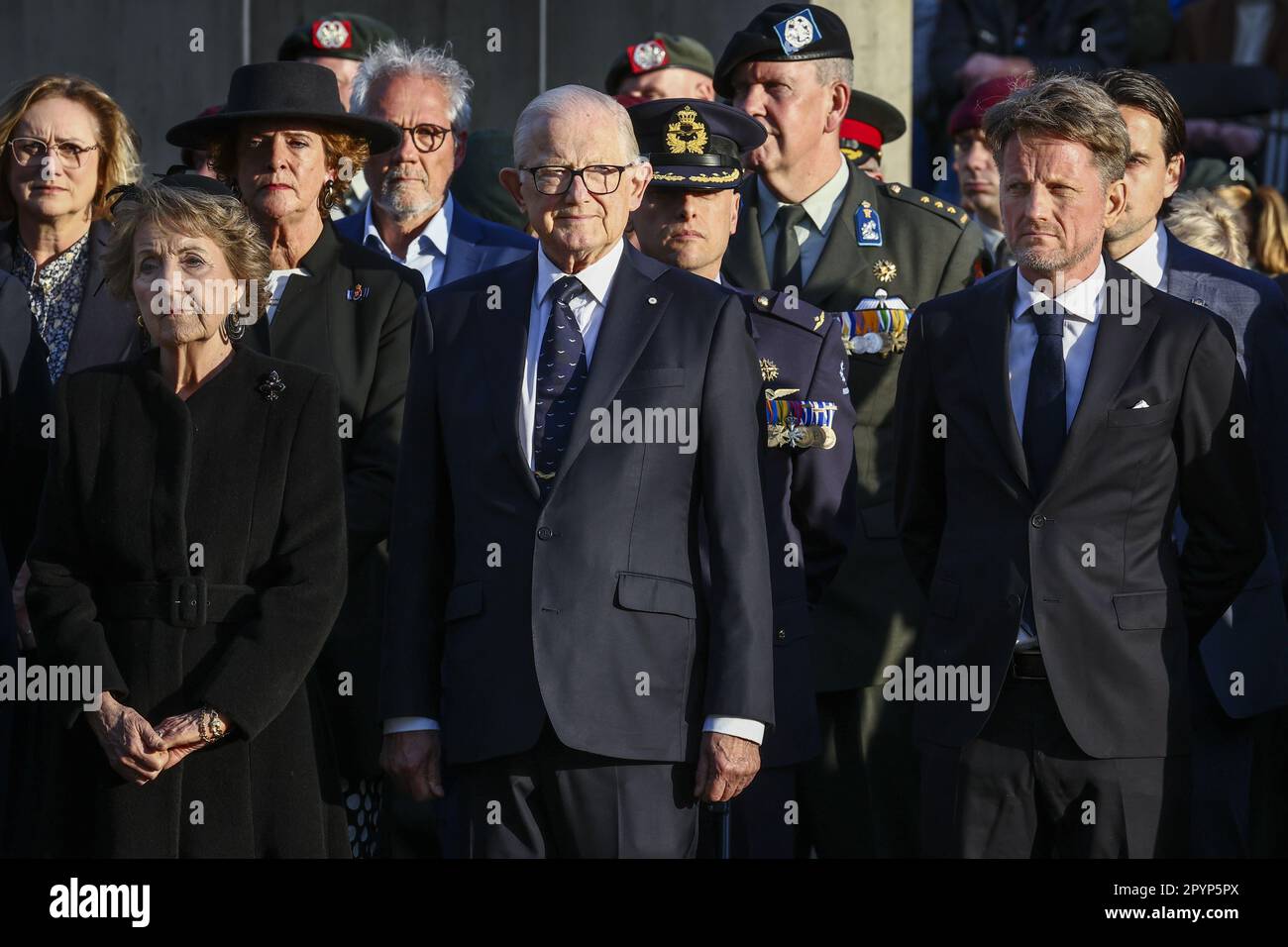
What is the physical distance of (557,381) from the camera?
4.65m

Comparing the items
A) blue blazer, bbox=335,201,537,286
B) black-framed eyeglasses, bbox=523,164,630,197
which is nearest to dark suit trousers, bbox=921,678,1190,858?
black-framed eyeglasses, bbox=523,164,630,197

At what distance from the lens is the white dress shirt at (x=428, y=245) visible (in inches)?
262

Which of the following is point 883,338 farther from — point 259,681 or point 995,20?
point 995,20

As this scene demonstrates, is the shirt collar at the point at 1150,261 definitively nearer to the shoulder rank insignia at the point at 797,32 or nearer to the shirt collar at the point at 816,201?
the shirt collar at the point at 816,201

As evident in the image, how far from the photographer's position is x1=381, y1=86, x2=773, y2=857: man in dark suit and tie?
176 inches

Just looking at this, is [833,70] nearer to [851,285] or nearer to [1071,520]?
[851,285]

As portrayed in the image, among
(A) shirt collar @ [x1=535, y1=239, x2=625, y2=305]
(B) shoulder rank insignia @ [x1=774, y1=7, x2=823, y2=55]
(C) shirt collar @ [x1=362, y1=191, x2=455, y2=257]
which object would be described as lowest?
(A) shirt collar @ [x1=535, y1=239, x2=625, y2=305]

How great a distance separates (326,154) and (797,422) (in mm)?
1635

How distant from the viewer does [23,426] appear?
17.6ft

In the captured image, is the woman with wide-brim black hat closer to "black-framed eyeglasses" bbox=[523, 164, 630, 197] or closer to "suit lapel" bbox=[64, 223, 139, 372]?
"suit lapel" bbox=[64, 223, 139, 372]

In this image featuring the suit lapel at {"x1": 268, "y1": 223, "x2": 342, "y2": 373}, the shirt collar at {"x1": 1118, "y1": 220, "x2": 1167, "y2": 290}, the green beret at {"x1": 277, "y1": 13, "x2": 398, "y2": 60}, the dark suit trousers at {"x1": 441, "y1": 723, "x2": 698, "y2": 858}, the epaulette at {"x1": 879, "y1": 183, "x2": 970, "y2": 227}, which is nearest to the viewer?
the dark suit trousers at {"x1": 441, "y1": 723, "x2": 698, "y2": 858}

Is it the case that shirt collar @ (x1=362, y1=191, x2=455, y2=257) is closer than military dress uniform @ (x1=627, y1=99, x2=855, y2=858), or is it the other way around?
military dress uniform @ (x1=627, y1=99, x2=855, y2=858)

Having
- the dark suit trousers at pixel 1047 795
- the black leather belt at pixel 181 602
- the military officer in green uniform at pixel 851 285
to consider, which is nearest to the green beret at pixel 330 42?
the military officer in green uniform at pixel 851 285

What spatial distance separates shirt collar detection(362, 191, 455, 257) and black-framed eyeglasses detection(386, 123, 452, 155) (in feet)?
0.54
